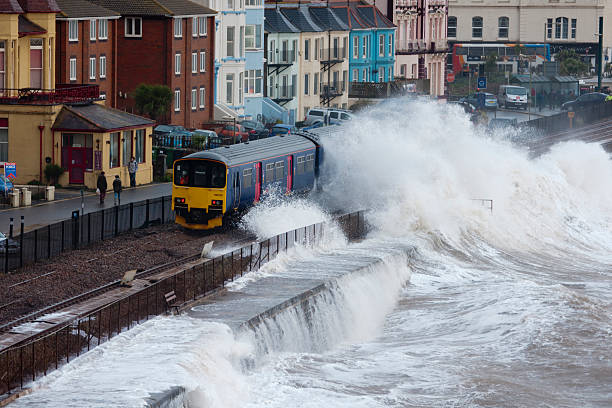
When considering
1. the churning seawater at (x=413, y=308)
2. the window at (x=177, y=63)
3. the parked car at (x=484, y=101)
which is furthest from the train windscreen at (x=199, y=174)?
the parked car at (x=484, y=101)

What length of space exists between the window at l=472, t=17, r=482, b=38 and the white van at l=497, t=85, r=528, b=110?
39053 mm

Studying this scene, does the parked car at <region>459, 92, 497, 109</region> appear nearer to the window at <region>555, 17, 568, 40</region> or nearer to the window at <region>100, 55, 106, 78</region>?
the window at <region>100, 55, 106, 78</region>

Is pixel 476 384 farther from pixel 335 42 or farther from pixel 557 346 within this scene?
pixel 335 42

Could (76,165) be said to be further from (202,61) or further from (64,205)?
(202,61)

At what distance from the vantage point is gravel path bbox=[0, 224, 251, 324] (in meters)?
32.8

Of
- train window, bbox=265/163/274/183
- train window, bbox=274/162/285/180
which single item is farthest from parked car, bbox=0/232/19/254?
train window, bbox=274/162/285/180

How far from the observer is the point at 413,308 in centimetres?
4019

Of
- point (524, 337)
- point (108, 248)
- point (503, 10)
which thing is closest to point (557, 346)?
point (524, 337)

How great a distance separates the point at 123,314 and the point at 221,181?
13.1m

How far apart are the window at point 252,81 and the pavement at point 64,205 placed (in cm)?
2418

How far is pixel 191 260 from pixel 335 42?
54.1 m

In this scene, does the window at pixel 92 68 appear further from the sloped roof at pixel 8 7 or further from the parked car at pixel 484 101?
the parked car at pixel 484 101

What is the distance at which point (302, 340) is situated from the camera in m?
33.7

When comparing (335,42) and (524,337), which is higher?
(335,42)
